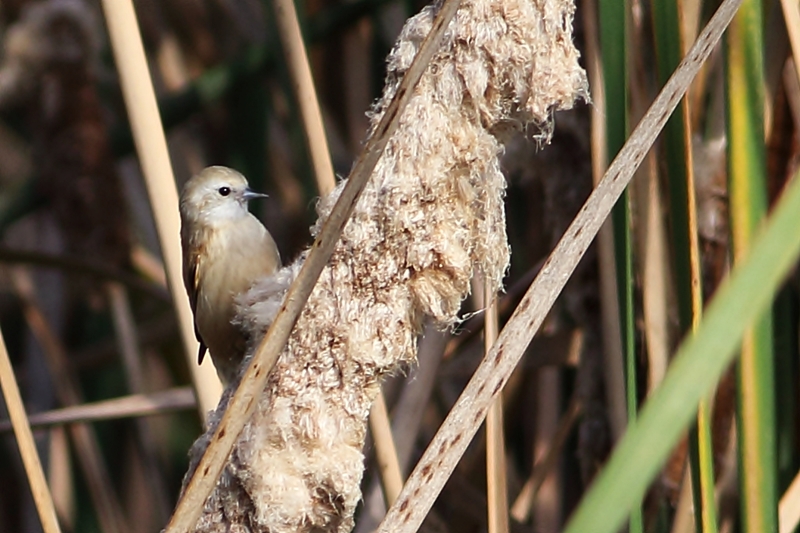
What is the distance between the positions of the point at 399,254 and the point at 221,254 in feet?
3.71

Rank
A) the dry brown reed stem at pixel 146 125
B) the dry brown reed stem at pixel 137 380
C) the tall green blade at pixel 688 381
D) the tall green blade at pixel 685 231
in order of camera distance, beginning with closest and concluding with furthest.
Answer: the tall green blade at pixel 688 381 < the tall green blade at pixel 685 231 < the dry brown reed stem at pixel 146 125 < the dry brown reed stem at pixel 137 380

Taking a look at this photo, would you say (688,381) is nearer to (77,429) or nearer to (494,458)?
(494,458)

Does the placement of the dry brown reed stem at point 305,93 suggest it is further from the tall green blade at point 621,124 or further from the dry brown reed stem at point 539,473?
the dry brown reed stem at point 539,473

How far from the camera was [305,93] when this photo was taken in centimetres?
138

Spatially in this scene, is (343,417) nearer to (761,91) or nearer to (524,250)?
(761,91)

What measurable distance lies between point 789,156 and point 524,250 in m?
0.67

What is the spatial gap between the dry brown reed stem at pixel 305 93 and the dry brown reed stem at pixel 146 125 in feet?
0.65

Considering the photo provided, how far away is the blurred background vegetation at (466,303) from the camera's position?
1124mm

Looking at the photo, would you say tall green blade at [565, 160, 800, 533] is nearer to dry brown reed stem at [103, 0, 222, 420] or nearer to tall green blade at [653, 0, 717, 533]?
tall green blade at [653, 0, 717, 533]

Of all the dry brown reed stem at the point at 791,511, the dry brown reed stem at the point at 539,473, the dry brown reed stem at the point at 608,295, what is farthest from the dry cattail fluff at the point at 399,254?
the dry brown reed stem at the point at 539,473

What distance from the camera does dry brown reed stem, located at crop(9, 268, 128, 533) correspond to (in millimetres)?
2258

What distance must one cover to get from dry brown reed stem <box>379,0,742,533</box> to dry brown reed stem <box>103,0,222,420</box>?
0.59m

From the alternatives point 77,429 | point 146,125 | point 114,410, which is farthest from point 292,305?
point 77,429

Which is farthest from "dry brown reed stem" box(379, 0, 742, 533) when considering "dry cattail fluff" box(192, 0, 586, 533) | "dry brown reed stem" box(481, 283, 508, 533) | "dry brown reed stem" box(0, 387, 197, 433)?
"dry brown reed stem" box(0, 387, 197, 433)
